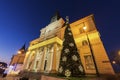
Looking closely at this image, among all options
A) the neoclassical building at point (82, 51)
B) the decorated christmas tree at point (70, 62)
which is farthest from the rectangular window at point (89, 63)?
the decorated christmas tree at point (70, 62)

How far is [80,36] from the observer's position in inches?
702

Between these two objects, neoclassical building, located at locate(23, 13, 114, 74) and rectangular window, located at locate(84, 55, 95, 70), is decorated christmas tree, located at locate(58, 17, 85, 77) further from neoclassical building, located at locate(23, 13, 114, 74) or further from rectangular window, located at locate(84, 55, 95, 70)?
rectangular window, located at locate(84, 55, 95, 70)

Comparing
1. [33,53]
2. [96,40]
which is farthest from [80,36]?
[33,53]

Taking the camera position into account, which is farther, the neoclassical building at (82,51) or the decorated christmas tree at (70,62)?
the neoclassical building at (82,51)

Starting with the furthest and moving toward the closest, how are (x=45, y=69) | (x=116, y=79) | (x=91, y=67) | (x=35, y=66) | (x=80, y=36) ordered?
(x=35, y=66), (x=80, y=36), (x=45, y=69), (x=91, y=67), (x=116, y=79)

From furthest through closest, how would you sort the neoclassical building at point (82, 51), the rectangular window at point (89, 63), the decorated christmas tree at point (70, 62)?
the rectangular window at point (89, 63)
the neoclassical building at point (82, 51)
the decorated christmas tree at point (70, 62)

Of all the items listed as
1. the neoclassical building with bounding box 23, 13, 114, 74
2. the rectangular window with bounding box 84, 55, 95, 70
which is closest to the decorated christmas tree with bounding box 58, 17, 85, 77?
the neoclassical building with bounding box 23, 13, 114, 74

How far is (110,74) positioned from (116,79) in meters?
1.24

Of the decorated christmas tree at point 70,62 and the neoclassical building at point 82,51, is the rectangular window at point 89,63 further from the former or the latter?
the decorated christmas tree at point 70,62

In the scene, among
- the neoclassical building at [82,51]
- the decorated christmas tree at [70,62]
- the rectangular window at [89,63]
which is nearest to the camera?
the decorated christmas tree at [70,62]

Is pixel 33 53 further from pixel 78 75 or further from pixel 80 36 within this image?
pixel 78 75

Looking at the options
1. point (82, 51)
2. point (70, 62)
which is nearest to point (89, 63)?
point (82, 51)

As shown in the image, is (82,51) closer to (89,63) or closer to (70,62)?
(89,63)

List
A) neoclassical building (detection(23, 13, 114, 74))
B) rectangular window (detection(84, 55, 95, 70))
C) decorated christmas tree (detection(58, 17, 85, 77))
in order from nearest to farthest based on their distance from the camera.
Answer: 1. decorated christmas tree (detection(58, 17, 85, 77))
2. neoclassical building (detection(23, 13, 114, 74))
3. rectangular window (detection(84, 55, 95, 70))
